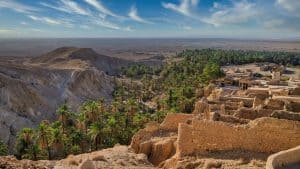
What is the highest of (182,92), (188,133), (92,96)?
(188,133)

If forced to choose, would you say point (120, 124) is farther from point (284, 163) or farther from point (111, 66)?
point (111, 66)

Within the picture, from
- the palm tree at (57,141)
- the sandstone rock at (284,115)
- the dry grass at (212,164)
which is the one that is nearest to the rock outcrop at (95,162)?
the dry grass at (212,164)

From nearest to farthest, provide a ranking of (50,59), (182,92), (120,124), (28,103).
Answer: (120,124) → (182,92) → (28,103) → (50,59)

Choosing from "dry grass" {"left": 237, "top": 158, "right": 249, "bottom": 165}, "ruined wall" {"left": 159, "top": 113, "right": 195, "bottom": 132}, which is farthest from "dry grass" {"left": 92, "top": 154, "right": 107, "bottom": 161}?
"dry grass" {"left": 237, "top": 158, "right": 249, "bottom": 165}

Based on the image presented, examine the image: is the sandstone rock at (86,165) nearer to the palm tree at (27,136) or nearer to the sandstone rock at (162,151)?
the sandstone rock at (162,151)

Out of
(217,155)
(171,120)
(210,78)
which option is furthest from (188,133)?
(210,78)

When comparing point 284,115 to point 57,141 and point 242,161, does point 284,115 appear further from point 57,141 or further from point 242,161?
point 57,141
